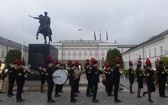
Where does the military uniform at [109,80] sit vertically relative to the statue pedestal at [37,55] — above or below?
below

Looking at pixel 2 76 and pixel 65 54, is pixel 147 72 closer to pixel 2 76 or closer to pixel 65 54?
pixel 2 76

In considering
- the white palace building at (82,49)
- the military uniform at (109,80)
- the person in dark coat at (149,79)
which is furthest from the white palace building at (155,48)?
the white palace building at (82,49)

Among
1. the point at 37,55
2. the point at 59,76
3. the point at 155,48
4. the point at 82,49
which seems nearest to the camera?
the point at 59,76

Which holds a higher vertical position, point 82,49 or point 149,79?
point 82,49

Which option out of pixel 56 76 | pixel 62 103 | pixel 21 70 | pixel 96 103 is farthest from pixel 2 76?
pixel 96 103

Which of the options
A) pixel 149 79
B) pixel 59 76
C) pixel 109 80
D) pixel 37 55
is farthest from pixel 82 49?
pixel 149 79

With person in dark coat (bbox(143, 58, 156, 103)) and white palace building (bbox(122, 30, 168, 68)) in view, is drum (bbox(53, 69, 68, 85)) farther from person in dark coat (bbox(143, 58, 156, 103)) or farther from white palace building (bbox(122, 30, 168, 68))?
white palace building (bbox(122, 30, 168, 68))

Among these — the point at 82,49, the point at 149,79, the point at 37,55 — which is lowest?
the point at 149,79

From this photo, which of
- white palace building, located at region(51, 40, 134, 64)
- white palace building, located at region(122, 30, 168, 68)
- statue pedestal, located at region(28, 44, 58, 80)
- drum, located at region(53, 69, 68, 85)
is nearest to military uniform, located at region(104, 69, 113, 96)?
drum, located at region(53, 69, 68, 85)

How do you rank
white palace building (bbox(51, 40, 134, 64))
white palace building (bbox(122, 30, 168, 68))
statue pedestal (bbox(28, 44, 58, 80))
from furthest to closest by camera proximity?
white palace building (bbox(51, 40, 134, 64)) → white palace building (bbox(122, 30, 168, 68)) → statue pedestal (bbox(28, 44, 58, 80))

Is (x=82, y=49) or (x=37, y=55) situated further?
(x=82, y=49)

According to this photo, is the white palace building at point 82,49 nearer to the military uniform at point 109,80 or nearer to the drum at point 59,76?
the military uniform at point 109,80

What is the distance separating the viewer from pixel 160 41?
168ft

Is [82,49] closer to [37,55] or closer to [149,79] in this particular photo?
[37,55]
